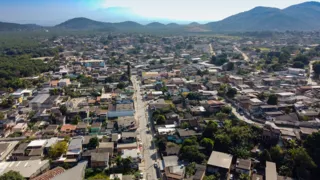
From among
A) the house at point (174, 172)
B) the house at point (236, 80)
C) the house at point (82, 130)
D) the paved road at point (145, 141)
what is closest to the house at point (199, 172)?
the house at point (174, 172)

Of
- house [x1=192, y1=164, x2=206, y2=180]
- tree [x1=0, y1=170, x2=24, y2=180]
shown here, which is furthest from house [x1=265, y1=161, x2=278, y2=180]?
tree [x1=0, y1=170, x2=24, y2=180]

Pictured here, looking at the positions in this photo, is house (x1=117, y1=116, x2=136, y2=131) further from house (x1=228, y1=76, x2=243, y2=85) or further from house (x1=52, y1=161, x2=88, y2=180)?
house (x1=228, y1=76, x2=243, y2=85)

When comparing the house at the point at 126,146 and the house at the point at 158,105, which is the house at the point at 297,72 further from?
the house at the point at 126,146

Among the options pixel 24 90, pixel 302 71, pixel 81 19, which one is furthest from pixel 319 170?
pixel 81 19

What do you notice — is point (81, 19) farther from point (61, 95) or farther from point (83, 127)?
point (83, 127)

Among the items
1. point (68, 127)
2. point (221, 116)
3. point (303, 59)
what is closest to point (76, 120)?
point (68, 127)

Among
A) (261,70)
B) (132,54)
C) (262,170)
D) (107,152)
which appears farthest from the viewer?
(132,54)
